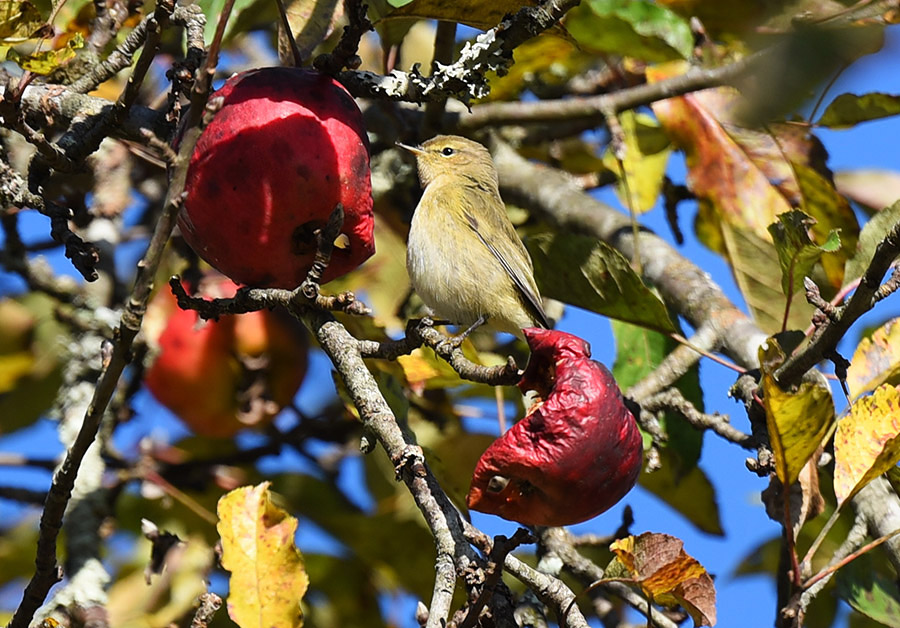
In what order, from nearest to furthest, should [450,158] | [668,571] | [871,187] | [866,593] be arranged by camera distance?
[668,571]
[866,593]
[450,158]
[871,187]

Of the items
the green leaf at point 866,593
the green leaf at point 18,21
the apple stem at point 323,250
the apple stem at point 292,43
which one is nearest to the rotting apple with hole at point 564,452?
the apple stem at point 323,250

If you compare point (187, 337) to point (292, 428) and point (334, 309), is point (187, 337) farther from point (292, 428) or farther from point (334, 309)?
point (334, 309)

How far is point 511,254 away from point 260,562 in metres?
1.69

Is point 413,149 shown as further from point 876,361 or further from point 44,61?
point 876,361

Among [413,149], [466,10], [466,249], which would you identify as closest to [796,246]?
[466,10]

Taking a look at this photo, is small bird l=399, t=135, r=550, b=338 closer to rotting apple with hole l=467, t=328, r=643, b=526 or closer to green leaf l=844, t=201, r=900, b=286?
green leaf l=844, t=201, r=900, b=286

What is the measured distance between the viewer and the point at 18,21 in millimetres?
2488

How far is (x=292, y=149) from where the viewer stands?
231 centimetres

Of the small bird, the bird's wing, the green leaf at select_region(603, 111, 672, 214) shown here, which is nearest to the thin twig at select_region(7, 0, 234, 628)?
the small bird

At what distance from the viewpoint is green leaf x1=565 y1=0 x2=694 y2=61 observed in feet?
12.1

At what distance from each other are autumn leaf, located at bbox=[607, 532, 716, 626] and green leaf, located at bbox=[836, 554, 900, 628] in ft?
2.98

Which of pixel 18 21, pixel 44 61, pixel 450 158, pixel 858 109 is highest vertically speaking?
pixel 858 109

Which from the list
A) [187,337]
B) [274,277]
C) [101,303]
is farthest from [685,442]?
[101,303]

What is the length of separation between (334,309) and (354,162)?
0.35 meters
